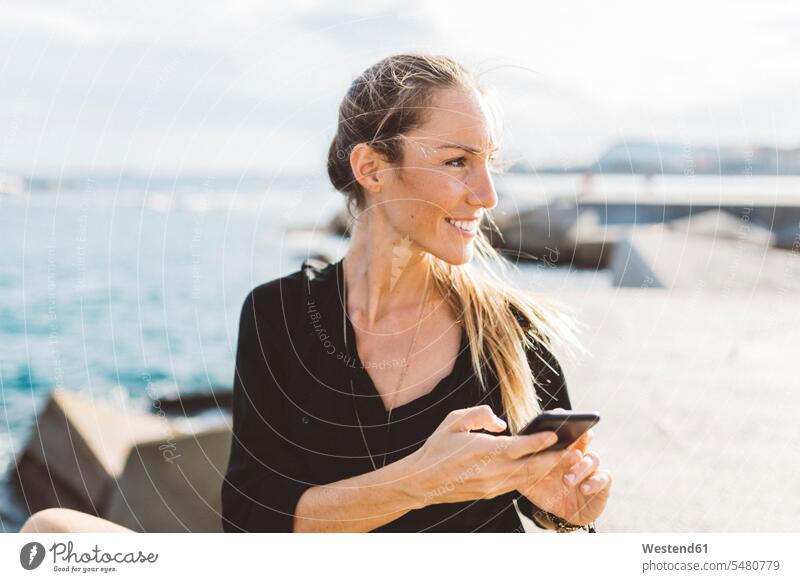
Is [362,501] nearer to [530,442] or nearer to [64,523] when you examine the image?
[530,442]

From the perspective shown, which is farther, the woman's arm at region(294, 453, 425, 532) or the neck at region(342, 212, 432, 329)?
the neck at region(342, 212, 432, 329)

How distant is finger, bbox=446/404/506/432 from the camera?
113 cm

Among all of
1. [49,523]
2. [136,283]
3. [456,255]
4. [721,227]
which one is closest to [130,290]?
[136,283]

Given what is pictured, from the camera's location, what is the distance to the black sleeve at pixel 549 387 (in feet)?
4.81

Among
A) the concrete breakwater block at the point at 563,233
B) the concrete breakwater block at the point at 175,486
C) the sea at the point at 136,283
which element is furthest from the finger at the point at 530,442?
the concrete breakwater block at the point at 563,233

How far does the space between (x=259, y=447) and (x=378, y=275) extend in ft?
1.38

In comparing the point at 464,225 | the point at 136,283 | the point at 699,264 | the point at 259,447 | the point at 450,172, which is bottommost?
the point at 136,283

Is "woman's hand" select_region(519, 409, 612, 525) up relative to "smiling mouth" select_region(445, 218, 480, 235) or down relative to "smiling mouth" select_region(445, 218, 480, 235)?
down

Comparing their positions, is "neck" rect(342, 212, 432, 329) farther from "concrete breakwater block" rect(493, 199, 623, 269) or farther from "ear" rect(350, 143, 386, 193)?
"concrete breakwater block" rect(493, 199, 623, 269)

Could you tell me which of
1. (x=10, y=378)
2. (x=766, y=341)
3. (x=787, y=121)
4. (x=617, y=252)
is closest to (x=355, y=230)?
(x=787, y=121)

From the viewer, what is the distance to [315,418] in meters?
1.48

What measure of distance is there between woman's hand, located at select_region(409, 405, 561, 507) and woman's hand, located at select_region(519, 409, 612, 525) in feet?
0.09

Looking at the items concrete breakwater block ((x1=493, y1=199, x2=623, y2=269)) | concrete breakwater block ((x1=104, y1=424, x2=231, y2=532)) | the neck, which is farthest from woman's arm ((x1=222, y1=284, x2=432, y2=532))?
concrete breakwater block ((x1=493, y1=199, x2=623, y2=269))

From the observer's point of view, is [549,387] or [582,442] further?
[549,387]
